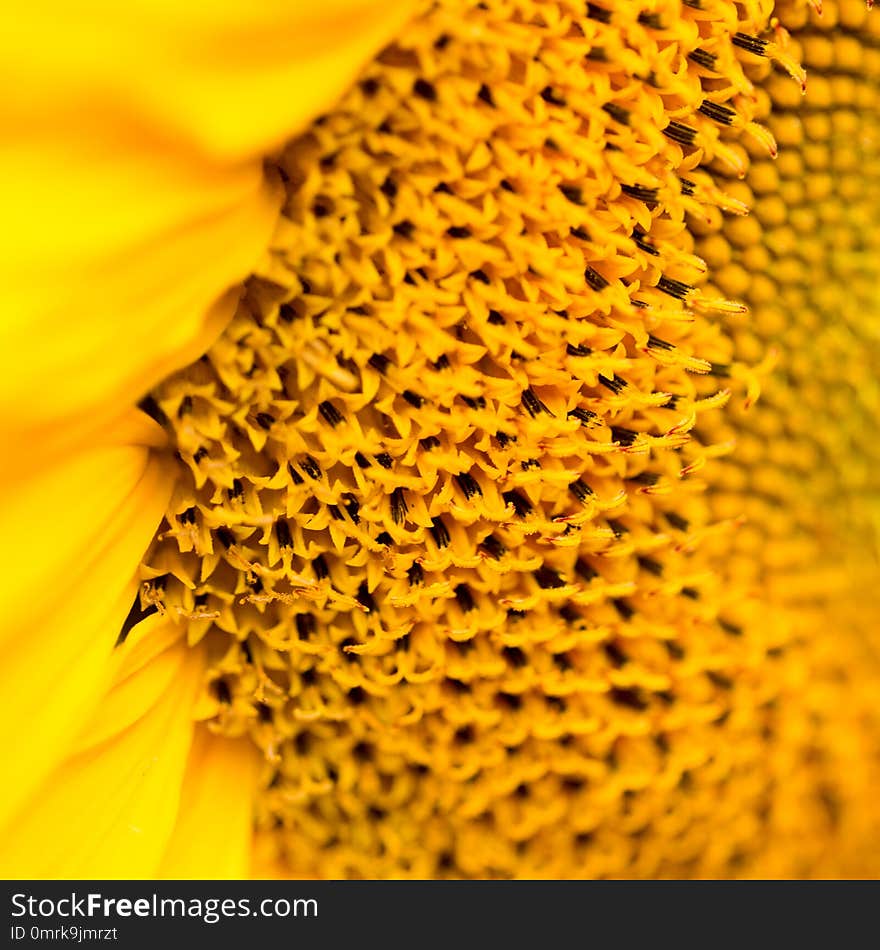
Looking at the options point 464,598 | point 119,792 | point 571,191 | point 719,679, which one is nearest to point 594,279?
point 571,191

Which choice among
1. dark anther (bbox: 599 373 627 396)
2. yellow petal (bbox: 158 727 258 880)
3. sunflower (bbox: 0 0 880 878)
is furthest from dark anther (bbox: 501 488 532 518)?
yellow petal (bbox: 158 727 258 880)

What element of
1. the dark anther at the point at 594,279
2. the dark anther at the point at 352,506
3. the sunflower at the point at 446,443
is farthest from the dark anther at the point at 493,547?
the dark anther at the point at 594,279

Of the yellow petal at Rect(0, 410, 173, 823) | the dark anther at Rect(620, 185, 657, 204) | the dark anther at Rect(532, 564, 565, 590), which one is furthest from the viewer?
the dark anther at Rect(532, 564, 565, 590)

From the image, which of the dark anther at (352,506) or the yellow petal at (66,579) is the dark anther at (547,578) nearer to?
the dark anther at (352,506)

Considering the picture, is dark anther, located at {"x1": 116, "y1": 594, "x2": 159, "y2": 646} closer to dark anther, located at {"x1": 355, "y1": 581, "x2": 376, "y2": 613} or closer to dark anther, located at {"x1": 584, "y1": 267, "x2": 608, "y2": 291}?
dark anther, located at {"x1": 355, "y1": 581, "x2": 376, "y2": 613}

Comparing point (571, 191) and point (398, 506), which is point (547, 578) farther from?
point (571, 191)

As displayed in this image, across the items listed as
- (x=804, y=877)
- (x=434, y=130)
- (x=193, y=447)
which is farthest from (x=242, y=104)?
(x=804, y=877)
